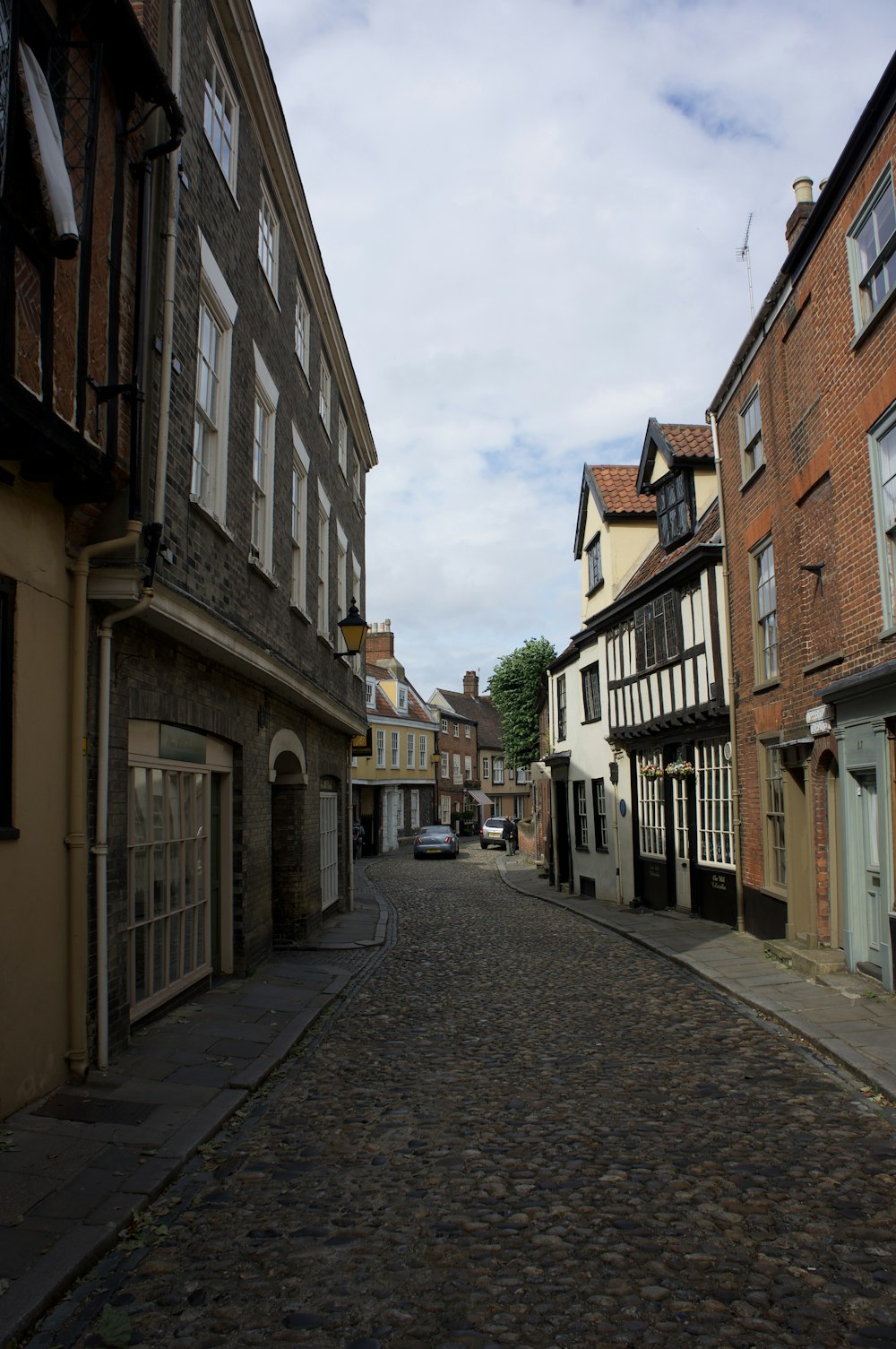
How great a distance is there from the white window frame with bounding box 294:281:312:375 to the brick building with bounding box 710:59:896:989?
605 cm

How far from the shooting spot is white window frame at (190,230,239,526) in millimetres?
8523

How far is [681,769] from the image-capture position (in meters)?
15.7

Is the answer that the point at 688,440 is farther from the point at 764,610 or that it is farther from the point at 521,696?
the point at 521,696

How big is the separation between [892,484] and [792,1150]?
589cm

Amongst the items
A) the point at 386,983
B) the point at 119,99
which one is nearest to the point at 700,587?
the point at 386,983

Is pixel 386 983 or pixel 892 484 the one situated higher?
pixel 892 484

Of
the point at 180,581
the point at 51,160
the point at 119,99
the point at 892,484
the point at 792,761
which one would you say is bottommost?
the point at 792,761

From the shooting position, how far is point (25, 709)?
553cm

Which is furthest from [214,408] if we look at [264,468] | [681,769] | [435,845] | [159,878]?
[435,845]

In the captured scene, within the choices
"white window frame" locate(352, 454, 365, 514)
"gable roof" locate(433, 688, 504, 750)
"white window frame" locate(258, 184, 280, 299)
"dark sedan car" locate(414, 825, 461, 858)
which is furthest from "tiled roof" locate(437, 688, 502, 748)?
"white window frame" locate(258, 184, 280, 299)

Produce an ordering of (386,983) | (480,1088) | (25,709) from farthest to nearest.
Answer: (386,983)
(480,1088)
(25,709)

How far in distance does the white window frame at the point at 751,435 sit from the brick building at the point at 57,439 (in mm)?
8623

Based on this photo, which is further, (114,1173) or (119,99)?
(119,99)

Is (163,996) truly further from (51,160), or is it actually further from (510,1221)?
(51,160)
